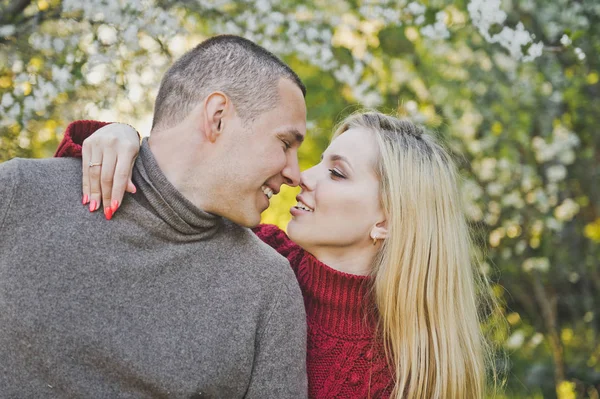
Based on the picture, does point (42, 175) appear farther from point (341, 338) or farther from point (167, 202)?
point (341, 338)

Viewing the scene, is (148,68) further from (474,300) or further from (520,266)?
(520,266)

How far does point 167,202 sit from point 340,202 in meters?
0.69

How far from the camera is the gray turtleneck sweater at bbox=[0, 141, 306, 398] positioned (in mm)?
2104

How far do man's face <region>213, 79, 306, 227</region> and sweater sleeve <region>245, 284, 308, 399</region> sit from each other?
1.06 ft

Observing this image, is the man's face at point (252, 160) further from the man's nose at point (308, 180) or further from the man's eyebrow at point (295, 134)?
the man's nose at point (308, 180)

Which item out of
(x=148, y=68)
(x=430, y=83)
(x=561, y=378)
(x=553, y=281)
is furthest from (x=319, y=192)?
(x=553, y=281)

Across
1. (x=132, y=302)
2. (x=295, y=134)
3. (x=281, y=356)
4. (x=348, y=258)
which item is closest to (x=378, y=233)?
(x=348, y=258)

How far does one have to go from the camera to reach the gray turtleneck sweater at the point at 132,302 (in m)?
2.10

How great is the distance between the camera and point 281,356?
2260 millimetres

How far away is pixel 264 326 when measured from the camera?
7.54ft

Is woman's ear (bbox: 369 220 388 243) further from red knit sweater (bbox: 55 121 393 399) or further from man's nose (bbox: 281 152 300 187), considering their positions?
man's nose (bbox: 281 152 300 187)

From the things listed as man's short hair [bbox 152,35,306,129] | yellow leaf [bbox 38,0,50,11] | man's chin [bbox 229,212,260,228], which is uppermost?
man's short hair [bbox 152,35,306,129]

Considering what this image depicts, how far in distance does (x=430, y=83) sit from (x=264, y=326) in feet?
11.3

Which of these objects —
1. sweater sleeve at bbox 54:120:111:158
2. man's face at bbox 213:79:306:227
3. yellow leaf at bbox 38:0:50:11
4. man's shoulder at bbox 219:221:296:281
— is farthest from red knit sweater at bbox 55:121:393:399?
yellow leaf at bbox 38:0:50:11
